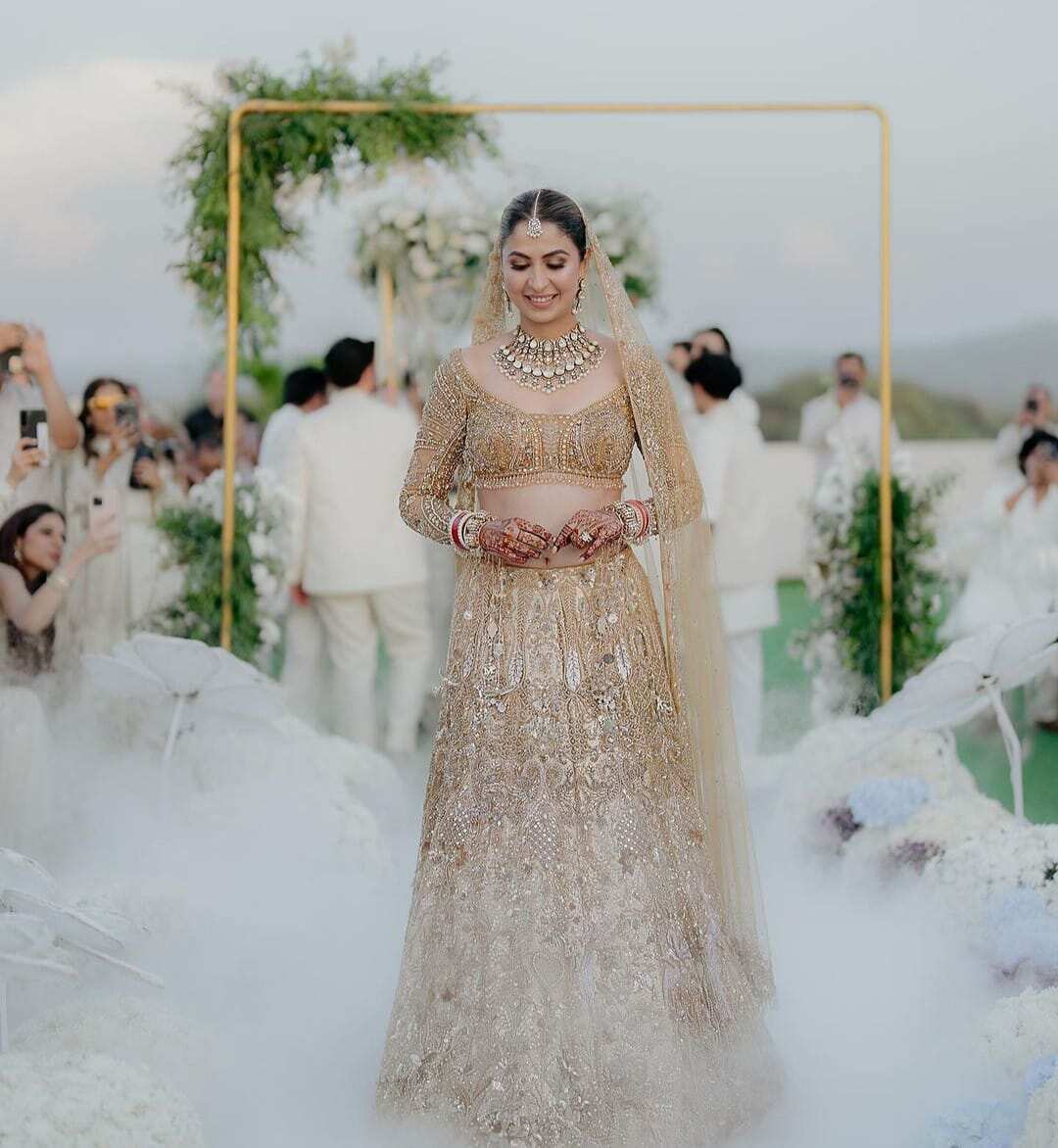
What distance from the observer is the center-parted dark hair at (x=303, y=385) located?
577cm

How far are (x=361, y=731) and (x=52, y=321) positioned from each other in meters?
1.76

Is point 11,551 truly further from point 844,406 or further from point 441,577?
point 844,406

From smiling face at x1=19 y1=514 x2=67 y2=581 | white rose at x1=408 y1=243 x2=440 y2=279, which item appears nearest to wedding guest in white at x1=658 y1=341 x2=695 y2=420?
white rose at x1=408 y1=243 x2=440 y2=279

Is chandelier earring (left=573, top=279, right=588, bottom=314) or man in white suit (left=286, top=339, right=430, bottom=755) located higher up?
chandelier earring (left=573, top=279, right=588, bottom=314)

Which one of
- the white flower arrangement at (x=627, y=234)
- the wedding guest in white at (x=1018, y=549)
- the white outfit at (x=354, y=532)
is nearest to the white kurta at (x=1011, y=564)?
the wedding guest in white at (x=1018, y=549)

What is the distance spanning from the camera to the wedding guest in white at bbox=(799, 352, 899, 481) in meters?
5.85

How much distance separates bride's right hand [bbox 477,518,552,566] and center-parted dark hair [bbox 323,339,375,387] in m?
2.88

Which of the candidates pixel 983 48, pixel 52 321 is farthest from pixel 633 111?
pixel 52 321

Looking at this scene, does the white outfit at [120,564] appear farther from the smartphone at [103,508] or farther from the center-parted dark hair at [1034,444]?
the center-parted dark hair at [1034,444]

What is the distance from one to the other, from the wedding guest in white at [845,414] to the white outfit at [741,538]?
242 mm

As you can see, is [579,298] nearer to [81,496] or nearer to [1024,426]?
[81,496]

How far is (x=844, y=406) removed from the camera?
232 inches

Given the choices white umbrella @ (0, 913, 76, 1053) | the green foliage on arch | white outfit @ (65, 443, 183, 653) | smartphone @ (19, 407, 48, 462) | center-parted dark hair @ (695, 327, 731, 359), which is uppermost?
the green foliage on arch

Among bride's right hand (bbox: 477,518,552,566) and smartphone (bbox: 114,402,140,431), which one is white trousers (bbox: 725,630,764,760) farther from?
bride's right hand (bbox: 477,518,552,566)
